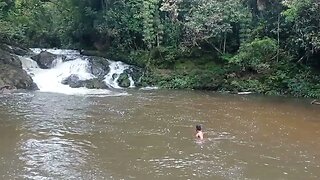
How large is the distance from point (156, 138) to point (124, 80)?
15.3 meters

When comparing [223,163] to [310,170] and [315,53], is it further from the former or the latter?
[315,53]

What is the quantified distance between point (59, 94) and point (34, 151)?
41.2 ft

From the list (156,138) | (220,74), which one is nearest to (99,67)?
(220,74)

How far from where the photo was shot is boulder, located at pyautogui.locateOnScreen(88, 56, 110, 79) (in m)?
30.4

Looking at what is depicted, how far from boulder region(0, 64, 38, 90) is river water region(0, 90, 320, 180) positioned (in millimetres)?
3084

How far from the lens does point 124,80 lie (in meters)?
29.6

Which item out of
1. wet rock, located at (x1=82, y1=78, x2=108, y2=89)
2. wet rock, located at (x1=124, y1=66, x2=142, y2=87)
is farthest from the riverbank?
wet rock, located at (x1=82, y1=78, x2=108, y2=89)

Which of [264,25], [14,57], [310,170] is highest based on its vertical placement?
[264,25]

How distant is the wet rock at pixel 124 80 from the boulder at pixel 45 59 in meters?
5.36

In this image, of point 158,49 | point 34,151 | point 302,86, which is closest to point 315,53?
point 302,86

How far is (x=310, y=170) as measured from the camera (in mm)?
11250

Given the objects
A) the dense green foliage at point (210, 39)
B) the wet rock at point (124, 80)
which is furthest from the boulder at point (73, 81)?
the dense green foliage at point (210, 39)

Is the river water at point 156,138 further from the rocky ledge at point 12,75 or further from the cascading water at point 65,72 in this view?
the cascading water at point 65,72

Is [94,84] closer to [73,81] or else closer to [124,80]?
[73,81]
